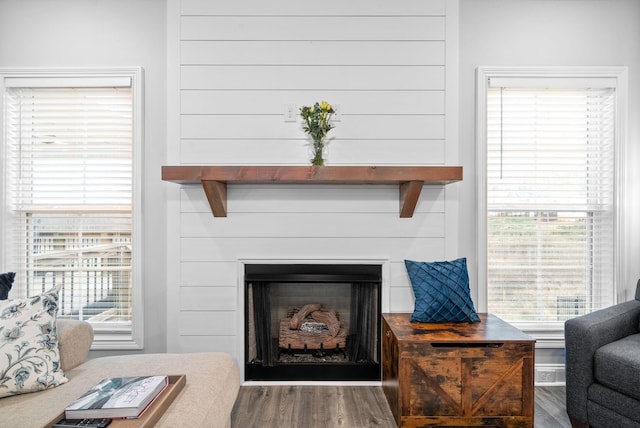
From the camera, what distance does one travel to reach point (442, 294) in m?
2.40

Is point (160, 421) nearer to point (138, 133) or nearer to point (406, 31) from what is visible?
point (138, 133)

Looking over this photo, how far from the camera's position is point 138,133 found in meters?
2.72

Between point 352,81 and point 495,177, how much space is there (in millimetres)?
1211

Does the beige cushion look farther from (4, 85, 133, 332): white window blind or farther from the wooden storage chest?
(4, 85, 133, 332): white window blind

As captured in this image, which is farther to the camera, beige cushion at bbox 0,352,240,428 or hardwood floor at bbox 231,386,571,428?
hardwood floor at bbox 231,386,571,428

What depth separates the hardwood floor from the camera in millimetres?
2180

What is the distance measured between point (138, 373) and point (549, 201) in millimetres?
2767

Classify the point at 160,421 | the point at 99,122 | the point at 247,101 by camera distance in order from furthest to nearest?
the point at 99,122 → the point at 247,101 → the point at 160,421

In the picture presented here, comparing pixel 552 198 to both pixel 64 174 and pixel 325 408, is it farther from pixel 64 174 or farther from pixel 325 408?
pixel 64 174

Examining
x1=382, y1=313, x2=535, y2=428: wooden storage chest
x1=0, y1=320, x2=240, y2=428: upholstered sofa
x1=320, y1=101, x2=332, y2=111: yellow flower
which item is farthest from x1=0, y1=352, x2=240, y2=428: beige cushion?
x1=320, y1=101, x2=332, y2=111: yellow flower

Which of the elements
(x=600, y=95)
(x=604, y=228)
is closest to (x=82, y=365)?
(x=604, y=228)

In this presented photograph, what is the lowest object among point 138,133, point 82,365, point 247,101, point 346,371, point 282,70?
point 346,371

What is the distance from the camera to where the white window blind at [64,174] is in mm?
2773

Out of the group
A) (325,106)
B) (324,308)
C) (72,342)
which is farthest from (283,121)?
(72,342)
